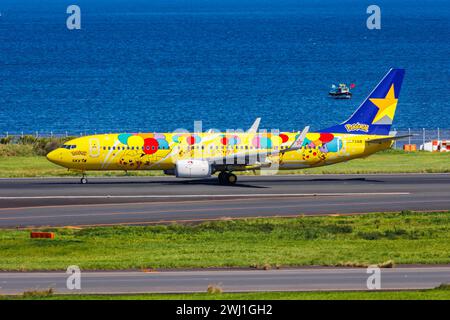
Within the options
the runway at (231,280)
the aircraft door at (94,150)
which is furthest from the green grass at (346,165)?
the runway at (231,280)

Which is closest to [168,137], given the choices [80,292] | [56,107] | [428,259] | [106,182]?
[106,182]

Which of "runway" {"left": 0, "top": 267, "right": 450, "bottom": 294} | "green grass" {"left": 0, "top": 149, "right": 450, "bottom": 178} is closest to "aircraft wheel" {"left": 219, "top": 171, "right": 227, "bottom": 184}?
"green grass" {"left": 0, "top": 149, "right": 450, "bottom": 178}

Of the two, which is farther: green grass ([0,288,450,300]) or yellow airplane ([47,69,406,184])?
Answer: yellow airplane ([47,69,406,184])

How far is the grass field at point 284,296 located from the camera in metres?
35.7

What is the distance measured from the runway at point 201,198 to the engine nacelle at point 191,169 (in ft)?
3.58

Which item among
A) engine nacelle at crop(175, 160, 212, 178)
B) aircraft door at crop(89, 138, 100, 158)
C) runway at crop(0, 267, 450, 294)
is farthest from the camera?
aircraft door at crop(89, 138, 100, 158)

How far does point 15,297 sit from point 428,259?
18.3 meters

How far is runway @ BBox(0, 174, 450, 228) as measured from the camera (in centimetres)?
6119

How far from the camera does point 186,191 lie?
72188 mm

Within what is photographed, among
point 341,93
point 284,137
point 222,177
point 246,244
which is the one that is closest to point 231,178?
point 222,177

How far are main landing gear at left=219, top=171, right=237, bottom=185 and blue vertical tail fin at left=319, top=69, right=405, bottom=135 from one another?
9.09m

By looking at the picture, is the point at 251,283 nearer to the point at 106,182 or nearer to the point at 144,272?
the point at 144,272

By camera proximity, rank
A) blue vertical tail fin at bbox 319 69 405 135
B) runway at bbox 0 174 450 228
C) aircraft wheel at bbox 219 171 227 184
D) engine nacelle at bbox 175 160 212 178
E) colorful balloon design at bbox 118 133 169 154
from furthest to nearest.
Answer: blue vertical tail fin at bbox 319 69 405 135 < aircraft wheel at bbox 219 171 227 184 < colorful balloon design at bbox 118 133 169 154 < engine nacelle at bbox 175 160 212 178 < runway at bbox 0 174 450 228

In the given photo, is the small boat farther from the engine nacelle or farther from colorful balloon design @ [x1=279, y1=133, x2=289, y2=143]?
the engine nacelle
